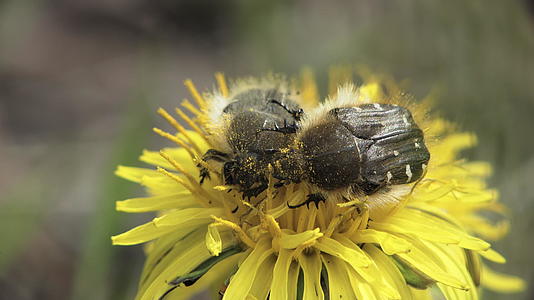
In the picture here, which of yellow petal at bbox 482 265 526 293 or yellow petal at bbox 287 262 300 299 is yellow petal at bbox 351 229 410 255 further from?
yellow petal at bbox 482 265 526 293

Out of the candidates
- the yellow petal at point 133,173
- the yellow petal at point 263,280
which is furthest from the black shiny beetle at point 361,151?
the yellow petal at point 133,173

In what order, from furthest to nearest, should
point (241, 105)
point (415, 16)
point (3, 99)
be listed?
point (3, 99) → point (415, 16) → point (241, 105)

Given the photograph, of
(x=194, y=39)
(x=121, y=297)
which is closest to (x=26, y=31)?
(x=194, y=39)

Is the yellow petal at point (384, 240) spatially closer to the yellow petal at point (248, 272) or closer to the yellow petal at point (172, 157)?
the yellow petal at point (248, 272)

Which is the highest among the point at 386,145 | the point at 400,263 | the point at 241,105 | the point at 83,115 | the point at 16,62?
the point at 16,62

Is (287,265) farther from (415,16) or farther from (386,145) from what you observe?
(415,16)

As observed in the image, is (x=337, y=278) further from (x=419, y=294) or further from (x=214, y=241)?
(x=214, y=241)

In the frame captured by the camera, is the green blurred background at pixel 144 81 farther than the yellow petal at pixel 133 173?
Yes
